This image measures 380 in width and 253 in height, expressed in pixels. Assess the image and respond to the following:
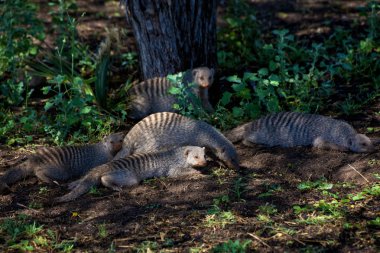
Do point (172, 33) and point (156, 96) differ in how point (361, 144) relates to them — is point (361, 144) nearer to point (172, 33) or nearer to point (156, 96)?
point (156, 96)

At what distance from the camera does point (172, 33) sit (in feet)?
19.5

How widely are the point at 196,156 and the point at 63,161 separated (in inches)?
40.5

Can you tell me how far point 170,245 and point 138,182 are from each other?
41.1 inches

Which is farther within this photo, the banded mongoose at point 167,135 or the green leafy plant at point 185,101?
the green leafy plant at point 185,101

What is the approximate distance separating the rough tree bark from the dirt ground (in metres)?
1.35

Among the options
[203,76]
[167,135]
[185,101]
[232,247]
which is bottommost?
[232,247]

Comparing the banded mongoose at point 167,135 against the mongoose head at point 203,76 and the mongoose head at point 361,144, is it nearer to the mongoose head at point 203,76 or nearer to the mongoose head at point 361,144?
the mongoose head at point 203,76

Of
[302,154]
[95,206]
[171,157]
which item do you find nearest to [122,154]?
[171,157]

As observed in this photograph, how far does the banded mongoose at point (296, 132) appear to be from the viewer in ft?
16.1

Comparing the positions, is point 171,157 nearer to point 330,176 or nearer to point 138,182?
point 138,182

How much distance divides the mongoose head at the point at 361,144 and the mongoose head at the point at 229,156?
36.0 inches

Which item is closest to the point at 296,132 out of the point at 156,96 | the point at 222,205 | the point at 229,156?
the point at 229,156

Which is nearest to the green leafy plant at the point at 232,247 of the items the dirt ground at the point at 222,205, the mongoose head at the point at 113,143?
the dirt ground at the point at 222,205

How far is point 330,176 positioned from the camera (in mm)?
4414
